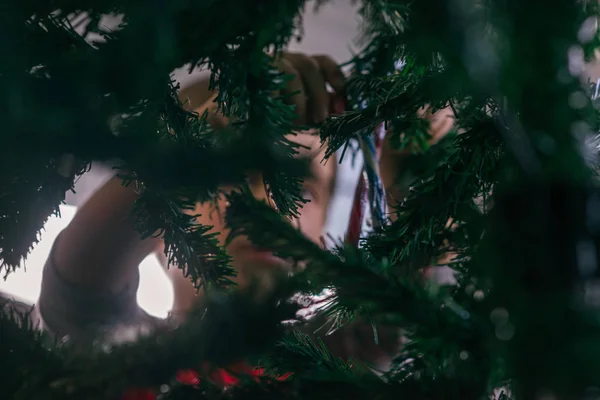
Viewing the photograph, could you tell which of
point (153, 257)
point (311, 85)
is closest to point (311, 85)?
point (311, 85)

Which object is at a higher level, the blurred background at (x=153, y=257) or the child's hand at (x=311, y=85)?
the child's hand at (x=311, y=85)

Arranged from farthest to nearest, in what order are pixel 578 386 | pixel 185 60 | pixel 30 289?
pixel 30 289
pixel 185 60
pixel 578 386

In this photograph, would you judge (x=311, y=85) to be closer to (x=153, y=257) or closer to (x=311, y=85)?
(x=311, y=85)

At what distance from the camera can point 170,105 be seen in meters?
0.29

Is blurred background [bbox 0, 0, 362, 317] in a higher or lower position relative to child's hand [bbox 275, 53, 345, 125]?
lower

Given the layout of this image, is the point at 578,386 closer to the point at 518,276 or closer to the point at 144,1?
the point at 518,276

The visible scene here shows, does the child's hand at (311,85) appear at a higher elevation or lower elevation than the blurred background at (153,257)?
higher

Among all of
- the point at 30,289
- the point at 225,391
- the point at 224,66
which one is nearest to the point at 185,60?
the point at 224,66

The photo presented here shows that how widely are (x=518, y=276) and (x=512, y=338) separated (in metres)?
0.01

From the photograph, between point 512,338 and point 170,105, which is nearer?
point 512,338

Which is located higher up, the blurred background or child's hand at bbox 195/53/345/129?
child's hand at bbox 195/53/345/129

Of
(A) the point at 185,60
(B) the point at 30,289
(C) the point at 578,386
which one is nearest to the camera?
(C) the point at 578,386

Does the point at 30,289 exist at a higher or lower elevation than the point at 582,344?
higher

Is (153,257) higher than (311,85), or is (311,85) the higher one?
(311,85)
